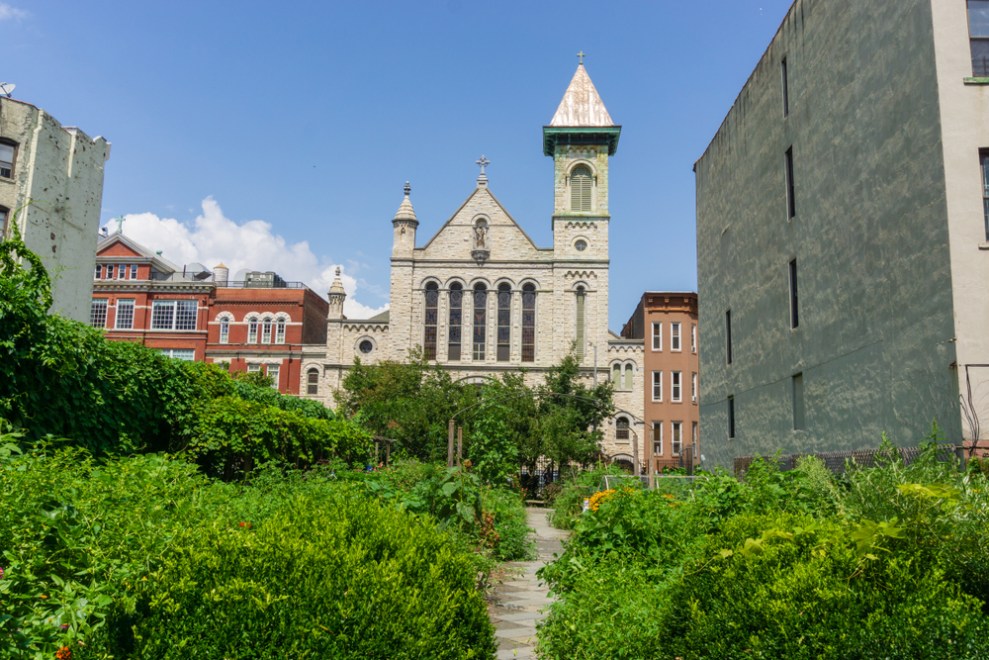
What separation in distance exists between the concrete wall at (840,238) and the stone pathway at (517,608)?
5.97m

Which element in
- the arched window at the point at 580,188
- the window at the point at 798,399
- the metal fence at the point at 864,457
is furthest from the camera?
the arched window at the point at 580,188

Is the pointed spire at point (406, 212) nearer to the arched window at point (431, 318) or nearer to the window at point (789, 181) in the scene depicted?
the arched window at point (431, 318)

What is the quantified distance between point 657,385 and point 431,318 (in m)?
15.2

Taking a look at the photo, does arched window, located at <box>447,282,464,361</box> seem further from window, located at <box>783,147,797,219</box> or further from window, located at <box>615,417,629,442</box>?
window, located at <box>783,147,797,219</box>

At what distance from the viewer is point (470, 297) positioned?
161 ft

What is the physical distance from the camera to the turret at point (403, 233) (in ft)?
160

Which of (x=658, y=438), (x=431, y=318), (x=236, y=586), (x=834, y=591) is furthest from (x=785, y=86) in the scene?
(x=658, y=438)

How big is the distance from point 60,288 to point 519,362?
28.4m

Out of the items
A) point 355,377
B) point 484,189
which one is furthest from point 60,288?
point 484,189

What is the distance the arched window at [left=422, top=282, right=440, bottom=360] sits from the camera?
4841 cm

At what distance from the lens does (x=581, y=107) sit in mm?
50469

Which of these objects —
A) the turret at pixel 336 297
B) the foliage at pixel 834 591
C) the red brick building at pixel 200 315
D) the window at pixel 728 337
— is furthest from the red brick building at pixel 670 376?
the foliage at pixel 834 591

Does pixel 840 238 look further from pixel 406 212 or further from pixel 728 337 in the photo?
pixel 406 212

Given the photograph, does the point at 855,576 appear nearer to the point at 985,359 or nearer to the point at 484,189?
the point at 985,359
